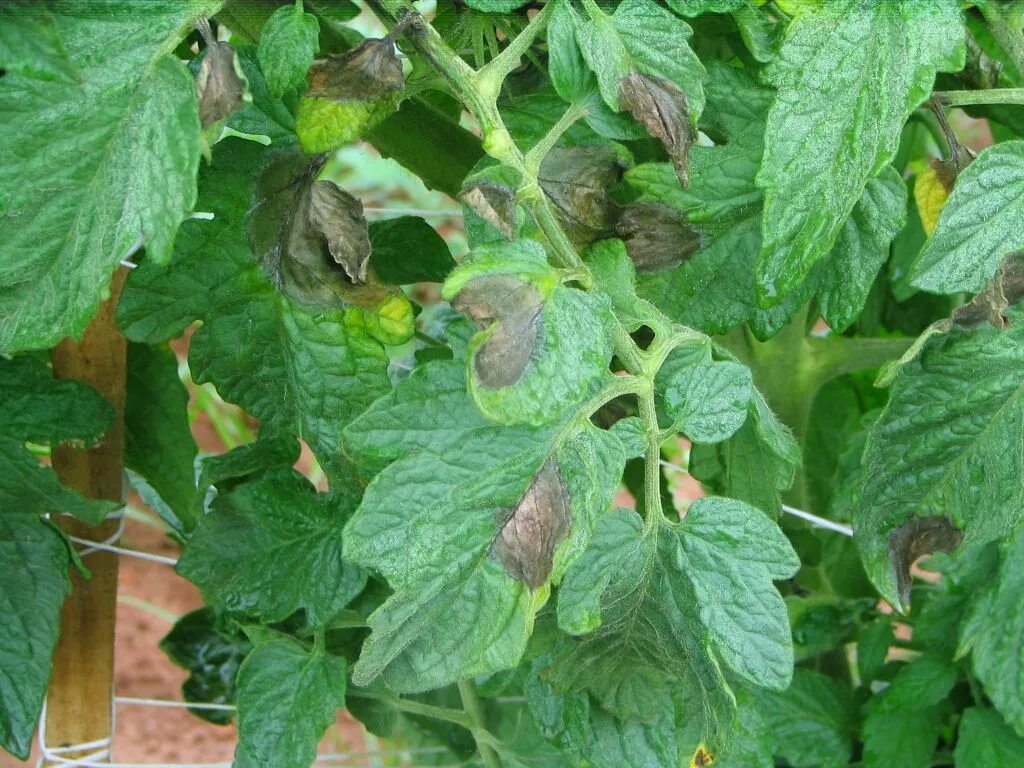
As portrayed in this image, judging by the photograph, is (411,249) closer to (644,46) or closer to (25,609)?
(644,46)

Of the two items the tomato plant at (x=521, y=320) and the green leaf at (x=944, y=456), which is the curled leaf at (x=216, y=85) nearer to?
the tomato plant at (x=521, y=320)

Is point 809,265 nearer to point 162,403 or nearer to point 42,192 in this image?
point 42,192

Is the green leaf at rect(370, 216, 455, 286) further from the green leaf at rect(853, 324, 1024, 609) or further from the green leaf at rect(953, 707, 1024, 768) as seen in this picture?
the green leaf at rect(953, 707, 1024, 768)

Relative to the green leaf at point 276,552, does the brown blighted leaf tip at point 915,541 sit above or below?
above

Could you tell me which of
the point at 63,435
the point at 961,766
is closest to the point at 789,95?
the point at 63,435

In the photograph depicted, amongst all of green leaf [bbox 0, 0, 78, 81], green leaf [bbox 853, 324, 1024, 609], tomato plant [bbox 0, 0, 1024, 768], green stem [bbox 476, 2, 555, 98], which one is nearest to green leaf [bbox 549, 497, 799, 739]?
tomato plant [bbox 0, 0, 1024, 768]

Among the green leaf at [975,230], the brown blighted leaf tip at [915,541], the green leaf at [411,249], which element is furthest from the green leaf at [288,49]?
the brown blighted leaf tip at [915,541]

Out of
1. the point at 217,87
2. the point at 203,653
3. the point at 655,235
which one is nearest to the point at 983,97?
the point at 655,235
